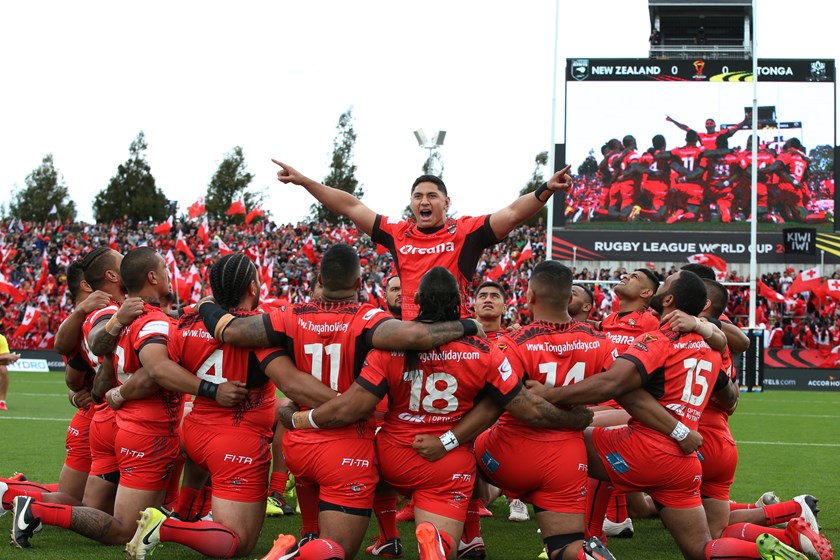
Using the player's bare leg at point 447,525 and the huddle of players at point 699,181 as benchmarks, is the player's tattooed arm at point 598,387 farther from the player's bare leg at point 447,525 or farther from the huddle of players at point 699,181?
the huddle of players at point 699,181

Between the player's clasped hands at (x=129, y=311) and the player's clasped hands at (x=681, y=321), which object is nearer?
the player's clasped hands at (x=681, y=321)

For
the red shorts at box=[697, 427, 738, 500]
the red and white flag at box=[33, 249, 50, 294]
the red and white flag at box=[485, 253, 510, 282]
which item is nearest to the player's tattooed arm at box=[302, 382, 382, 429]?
the red shorts at box=[697, 427, 738, 500]

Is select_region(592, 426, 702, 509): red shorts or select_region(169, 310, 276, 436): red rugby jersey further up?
select_region(169, 310, 276, 436): red rugby jersey

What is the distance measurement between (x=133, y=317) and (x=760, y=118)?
36.5 meters

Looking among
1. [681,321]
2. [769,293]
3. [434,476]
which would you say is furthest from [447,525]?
[769,293]

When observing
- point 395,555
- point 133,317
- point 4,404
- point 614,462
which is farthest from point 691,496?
point 4,404

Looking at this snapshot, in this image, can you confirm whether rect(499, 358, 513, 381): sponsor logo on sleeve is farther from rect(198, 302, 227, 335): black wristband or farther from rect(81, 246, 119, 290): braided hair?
rect(81, 246, 119, 290): braided hair

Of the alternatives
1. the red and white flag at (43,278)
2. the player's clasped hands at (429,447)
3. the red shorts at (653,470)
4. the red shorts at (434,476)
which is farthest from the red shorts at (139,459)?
the red and white flag at (43,278)

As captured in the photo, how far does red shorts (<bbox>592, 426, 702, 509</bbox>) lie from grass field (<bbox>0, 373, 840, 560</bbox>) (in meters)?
1.06

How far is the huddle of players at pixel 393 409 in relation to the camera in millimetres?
5414

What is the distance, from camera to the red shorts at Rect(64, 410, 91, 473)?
276 inches

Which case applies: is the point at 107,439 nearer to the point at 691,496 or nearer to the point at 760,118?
the point at 691,496

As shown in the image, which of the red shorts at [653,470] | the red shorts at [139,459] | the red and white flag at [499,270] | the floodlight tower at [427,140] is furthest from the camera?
the red and white flag at [499,270]

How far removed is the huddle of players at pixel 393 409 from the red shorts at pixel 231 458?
0.01 m
